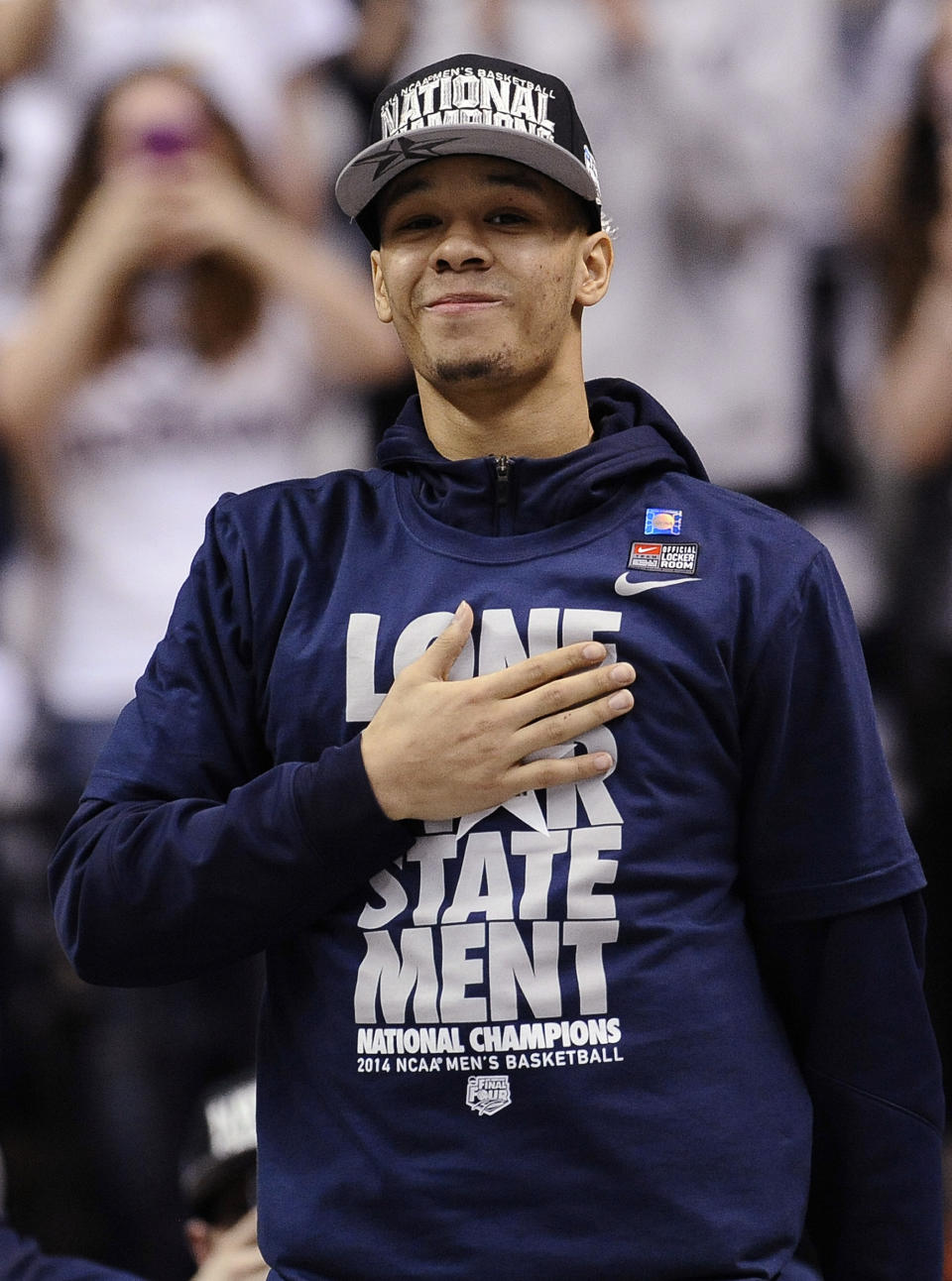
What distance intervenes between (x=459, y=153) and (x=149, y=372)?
162cm

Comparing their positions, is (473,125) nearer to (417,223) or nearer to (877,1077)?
(417,223)

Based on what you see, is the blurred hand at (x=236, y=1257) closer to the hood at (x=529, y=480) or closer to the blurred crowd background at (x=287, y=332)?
the blurred crowd background at (x=287, y=332)

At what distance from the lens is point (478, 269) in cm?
138

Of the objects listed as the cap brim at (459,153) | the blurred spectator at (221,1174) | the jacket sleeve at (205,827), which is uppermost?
the cap brim at (459,153)

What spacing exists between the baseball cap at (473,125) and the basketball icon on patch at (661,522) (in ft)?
1.10

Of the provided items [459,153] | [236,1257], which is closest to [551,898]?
[459,153]

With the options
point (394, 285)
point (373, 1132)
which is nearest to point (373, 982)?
point (373, 1132)

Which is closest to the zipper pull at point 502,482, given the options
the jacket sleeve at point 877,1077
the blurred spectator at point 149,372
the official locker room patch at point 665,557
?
the official locker room patch at point 665,557

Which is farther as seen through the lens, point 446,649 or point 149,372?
point 149,372

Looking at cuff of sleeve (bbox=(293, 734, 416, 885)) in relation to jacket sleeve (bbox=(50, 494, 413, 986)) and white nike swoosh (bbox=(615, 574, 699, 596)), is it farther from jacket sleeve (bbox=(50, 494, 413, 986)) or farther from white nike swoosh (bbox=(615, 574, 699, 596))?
white nike swoosh (bbox=(615, 574, 699, 596))

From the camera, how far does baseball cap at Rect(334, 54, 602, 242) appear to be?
137 centimetres

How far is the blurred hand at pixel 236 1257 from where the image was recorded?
7.27 feet

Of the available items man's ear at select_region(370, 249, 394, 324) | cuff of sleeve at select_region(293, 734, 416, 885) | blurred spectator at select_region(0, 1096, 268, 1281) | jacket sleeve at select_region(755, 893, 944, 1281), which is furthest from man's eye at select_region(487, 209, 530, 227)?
blurred spectator at select_region(0, 1096, 268, 1281)

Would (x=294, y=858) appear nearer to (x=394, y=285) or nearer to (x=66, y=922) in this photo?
(x=66, y=922)
